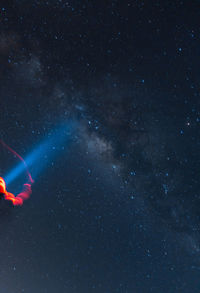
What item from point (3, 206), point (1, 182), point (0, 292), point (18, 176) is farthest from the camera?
point (0, 292)

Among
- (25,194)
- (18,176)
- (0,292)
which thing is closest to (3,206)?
(25,194)

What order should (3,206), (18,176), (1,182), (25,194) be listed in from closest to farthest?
(1,182) → (3,206) → (25,194) → (18,176)

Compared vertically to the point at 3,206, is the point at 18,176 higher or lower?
higher

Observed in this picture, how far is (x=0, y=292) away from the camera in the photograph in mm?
87812

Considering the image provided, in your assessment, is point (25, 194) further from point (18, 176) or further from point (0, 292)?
point (0, 292)

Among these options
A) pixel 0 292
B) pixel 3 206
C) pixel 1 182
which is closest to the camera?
pixel 1 182

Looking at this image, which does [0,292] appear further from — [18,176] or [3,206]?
[3,206]

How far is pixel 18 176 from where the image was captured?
509 inches

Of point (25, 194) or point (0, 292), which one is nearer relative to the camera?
point (25, 194)

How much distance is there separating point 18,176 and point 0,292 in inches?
3856

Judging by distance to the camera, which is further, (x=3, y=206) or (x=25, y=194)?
(x=25, y=194)

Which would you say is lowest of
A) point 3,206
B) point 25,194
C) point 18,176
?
point 3,206

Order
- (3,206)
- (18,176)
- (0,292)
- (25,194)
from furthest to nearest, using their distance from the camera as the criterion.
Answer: (0,292)
(18,176)
(25,194)
(3,206)

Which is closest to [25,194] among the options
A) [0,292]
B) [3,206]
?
[3,206]
